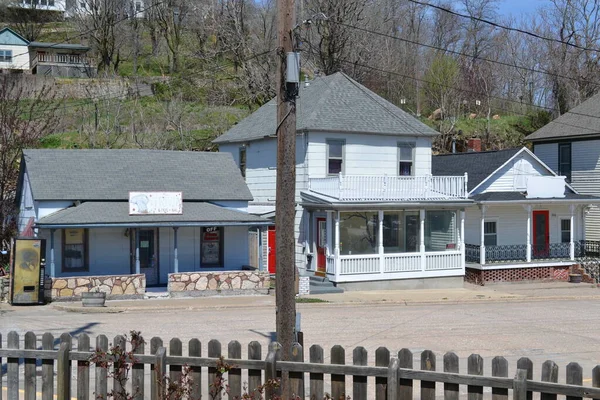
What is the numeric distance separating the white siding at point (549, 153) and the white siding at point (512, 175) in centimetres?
710

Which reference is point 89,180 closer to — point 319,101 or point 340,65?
point 319,101

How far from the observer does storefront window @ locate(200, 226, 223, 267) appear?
96.6 ft

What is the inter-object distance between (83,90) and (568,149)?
3661 centimetres

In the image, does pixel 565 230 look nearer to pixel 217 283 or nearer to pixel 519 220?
pixel 519 220

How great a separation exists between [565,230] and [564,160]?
6087mm

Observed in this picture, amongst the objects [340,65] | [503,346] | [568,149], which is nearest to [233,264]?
[503,346]

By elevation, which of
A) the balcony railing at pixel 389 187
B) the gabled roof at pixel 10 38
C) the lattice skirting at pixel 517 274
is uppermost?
the gabled roof at pixel 10 38

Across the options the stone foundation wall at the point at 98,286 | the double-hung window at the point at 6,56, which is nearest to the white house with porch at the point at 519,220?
the stone foundation wall at the point at 98,286

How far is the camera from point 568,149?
4309 cm

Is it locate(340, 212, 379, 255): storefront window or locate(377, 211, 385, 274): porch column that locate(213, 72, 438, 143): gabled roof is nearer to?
locate(340, 212, 379, 255): storefront window

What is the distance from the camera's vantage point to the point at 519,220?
37344mm

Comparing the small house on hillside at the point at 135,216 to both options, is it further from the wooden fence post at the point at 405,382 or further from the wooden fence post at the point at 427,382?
the wooden fence post at the point at 427,382

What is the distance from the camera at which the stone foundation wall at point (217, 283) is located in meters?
27.3

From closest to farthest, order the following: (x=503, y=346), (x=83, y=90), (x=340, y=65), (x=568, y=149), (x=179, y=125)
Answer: (x=503, y=346), (x=568, y=149), (x=179, y=125), (x=340, y=65), (x=83, y=90)
